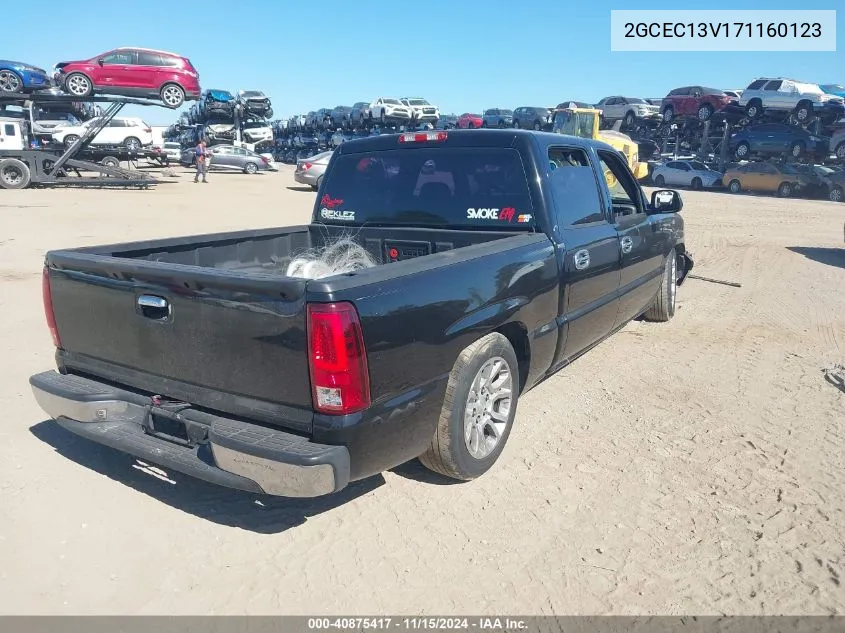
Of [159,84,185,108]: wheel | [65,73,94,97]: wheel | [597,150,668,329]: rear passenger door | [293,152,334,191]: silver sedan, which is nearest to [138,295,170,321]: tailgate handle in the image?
[597,150,668,329]: rear passenger door

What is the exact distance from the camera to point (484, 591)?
2.60 meters

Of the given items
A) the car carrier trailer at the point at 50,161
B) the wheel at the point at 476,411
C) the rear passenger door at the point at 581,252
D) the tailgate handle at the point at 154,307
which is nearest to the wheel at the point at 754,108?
the car carrier trailer at the point at 50,161

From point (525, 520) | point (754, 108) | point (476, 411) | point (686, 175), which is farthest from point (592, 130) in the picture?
point (525, 520)

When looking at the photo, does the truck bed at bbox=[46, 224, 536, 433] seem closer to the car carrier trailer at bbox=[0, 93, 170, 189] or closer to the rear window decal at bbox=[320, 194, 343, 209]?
the rear window decal at bbox=[320, 194, 343, 209]

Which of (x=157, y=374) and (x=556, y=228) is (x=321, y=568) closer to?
(x=157, y=374)

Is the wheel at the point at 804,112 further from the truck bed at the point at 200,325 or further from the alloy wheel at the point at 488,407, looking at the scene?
the alloy wheel at the point at 488,407

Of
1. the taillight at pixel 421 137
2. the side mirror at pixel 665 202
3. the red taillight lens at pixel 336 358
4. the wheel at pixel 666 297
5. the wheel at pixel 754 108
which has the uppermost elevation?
the wheel at pixel 754 108

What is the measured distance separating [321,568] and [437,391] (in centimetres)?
92

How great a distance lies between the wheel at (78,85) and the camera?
2350 cm

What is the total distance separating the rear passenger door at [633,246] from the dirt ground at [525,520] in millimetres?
604

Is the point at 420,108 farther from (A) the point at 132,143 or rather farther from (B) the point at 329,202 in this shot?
(B) the point at 329,202

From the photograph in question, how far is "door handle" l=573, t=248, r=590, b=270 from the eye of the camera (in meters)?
4.10

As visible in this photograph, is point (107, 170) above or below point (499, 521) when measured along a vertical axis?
above

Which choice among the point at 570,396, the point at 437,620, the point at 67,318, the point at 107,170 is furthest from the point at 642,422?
the point at 107,170
